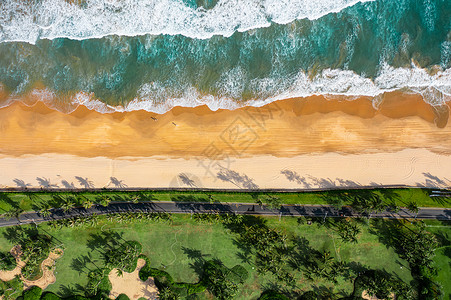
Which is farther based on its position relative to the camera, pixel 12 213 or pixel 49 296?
pixel 49 296

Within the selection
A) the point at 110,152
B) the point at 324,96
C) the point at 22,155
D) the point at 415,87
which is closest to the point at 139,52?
the point at 110,152

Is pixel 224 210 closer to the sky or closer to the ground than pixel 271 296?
closer to the sky

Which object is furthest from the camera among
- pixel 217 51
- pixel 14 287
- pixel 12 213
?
pixel 217 51

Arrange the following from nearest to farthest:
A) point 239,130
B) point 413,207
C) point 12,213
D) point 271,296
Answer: point 413,207 < point 271,296 < point 12,213 < point 239,130

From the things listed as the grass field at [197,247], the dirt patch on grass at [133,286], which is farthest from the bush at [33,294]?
the dirt patch on grass at [133,286]

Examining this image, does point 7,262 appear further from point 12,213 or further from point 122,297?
point 122,297

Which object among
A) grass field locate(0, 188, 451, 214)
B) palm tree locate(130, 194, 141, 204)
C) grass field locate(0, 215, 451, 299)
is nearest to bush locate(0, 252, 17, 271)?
grass field locate(0, 215, 451, 299)

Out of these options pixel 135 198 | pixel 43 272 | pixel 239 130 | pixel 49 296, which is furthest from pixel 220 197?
pixel 49 296
